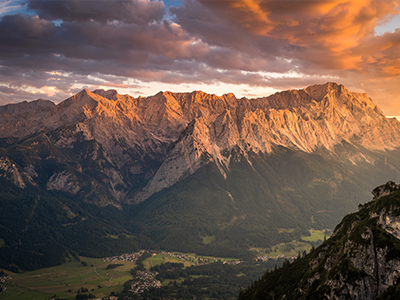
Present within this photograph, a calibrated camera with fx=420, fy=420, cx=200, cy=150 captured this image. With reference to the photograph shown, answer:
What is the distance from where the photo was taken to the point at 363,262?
115 meters

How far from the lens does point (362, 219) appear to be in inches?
5635

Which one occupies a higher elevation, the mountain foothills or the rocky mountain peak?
the rocky mountain peak

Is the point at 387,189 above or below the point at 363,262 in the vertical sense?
above

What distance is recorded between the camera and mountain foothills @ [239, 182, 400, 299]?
110188mm

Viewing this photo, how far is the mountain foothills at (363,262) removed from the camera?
110188mm

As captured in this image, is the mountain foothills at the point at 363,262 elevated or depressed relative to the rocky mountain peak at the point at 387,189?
depressed

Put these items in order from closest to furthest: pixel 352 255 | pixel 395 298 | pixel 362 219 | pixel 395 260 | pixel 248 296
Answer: pixel 395 298 → pixel 395 260 → pixel 352 255 → pixel 362 219 → pixel 248 296

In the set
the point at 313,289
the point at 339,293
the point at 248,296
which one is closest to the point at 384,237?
the point at 339,293

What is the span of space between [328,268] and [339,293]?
18255 millimetres

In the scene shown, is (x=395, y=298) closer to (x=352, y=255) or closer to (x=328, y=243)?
(x=352, y=255)

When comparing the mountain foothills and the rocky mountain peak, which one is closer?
the mountain foothills

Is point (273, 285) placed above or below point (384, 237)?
below

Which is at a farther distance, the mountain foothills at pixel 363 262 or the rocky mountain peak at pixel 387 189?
the rocky mountain peak at pixel 387 189

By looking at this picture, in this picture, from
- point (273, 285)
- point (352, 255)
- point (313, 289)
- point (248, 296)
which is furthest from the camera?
point (248, 296)
